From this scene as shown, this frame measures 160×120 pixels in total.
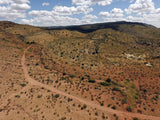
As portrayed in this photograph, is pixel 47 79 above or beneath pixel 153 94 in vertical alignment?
above

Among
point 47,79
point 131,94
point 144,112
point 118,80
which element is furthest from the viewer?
point 118,80

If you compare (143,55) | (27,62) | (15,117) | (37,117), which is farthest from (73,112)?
(143,55)

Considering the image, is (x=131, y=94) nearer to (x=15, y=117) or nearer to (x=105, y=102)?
(x=105, y=102)

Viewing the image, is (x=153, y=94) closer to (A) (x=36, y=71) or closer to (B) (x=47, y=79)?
(B) (x=47, y=79)

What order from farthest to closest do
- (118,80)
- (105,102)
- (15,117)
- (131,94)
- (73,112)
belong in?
(118,80)
(131,94)
(105,102)
(73,112)
(15,117)

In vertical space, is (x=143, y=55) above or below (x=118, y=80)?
above

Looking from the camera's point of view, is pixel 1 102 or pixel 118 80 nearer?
pixel 1 102

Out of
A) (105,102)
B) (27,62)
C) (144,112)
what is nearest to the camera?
(144,112)

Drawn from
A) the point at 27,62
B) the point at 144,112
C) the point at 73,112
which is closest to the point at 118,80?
the point at 144,112

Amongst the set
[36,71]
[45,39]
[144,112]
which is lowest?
[144,112]

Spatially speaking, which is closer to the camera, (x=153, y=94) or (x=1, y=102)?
(x=1, y=102)
